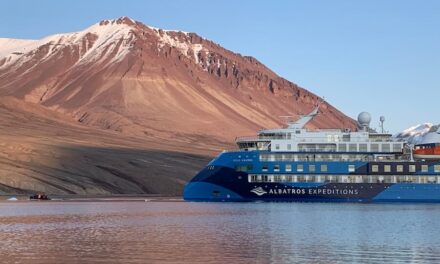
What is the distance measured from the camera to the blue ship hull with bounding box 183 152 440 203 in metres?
100

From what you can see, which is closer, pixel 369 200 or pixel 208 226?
pixel 208 226

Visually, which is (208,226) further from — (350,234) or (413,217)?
(413,217)

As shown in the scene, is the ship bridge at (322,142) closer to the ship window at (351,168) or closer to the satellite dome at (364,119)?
the ship window at (351,168)

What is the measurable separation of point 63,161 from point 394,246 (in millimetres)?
136022

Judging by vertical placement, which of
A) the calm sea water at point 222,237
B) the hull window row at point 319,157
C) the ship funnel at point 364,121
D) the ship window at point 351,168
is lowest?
the calm sea water at point 222,237

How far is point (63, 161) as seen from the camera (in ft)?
580

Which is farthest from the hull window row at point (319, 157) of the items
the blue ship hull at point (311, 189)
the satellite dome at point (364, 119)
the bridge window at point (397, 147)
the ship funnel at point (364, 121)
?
the satellite dome at point (364, 119)

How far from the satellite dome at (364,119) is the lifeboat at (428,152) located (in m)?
7.20

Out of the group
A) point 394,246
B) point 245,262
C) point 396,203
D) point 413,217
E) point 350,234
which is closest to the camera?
point 245,262

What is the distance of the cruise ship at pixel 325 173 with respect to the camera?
100062 mm

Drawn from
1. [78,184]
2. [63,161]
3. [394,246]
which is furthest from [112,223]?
[63,161]

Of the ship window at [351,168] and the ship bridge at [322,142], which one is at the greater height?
the ship bridge at [322,142]

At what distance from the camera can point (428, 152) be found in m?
102

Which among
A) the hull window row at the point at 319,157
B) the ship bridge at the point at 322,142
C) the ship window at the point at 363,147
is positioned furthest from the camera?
the ship window at the point at 363,147
